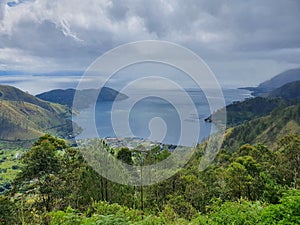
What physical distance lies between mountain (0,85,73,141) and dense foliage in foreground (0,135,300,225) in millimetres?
76387

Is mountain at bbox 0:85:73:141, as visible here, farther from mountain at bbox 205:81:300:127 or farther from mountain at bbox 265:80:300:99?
mountain at bbox 265:80:300:99

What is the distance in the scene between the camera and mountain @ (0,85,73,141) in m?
100

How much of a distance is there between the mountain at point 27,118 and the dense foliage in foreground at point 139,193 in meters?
76.4

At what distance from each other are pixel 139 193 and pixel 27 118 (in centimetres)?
11343

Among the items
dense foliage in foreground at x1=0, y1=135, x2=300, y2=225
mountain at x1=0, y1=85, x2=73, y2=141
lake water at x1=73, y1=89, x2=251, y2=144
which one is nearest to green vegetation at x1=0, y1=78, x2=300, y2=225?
dense foliage in foreground at x1=0, y1=135, x2=300, y2=225

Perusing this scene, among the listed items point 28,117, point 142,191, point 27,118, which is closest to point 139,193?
point 142,191

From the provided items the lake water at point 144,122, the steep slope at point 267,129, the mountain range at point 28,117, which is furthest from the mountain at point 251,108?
the lake water at point 144,122

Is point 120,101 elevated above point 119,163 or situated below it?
above

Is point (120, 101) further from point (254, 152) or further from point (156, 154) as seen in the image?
point (254, 152)

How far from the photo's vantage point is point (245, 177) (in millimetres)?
12000

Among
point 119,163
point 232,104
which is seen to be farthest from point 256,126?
point 119,163

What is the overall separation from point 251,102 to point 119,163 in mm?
92793

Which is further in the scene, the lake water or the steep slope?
the steep slope

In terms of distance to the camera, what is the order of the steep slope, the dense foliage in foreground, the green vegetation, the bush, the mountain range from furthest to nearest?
the mountain range
the steep slope
the green vegetation
the dense foliage in foreground
the bush
